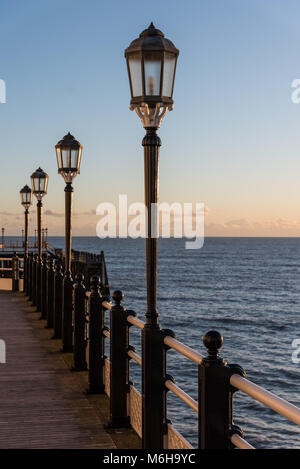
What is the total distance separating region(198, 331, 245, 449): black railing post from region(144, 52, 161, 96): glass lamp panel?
2.30 metres

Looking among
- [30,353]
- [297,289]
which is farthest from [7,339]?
[297,289]

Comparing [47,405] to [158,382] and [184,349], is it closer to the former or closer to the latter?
[158,382]

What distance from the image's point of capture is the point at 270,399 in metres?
2.88

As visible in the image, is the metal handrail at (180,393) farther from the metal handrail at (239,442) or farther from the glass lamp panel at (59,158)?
the glass lamp panel at (59,158)

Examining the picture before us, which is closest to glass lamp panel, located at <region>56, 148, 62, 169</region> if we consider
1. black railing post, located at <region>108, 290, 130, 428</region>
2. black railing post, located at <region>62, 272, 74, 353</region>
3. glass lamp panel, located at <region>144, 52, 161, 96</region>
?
black railing post, located at <region>62, 272, 74, 353</region>

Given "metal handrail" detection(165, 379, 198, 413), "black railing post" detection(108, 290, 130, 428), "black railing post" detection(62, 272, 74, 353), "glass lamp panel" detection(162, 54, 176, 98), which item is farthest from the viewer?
"black railing post" detection(62, 272, 74, 353)

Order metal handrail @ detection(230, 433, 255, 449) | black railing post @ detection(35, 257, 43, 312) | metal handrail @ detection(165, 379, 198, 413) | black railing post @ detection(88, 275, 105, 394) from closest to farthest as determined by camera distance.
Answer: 1. metal handrail @ detection(230, 433, 255, 449)
2. metal handrail @ detection(165, 379, 198, 413)
3. black railing post @ detection(88, 275, 105, 394)
4. black railing post @ detection(35, 257, 43, 312)

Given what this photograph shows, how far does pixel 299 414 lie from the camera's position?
261cm

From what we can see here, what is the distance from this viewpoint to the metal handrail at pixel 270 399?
2.66 meters

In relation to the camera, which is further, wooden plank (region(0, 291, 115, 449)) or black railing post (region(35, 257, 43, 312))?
black railing post (region(35, 257, 43, 312))

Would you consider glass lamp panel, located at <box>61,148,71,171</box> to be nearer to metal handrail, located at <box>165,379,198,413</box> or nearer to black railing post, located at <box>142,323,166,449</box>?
black railing post, located at <box>142,323,166,449</box>

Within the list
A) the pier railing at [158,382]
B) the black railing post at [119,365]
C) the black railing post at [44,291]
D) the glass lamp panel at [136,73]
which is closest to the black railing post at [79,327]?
the pier railing at [158,382]

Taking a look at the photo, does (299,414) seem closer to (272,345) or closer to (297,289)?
(272,345)

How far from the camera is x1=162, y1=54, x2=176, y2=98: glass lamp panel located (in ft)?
16.1
